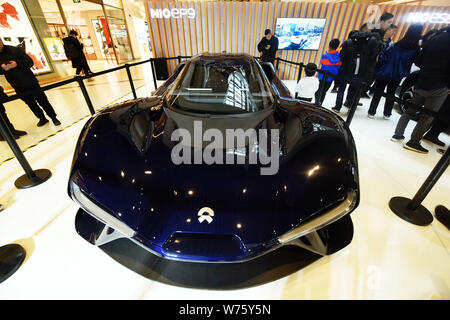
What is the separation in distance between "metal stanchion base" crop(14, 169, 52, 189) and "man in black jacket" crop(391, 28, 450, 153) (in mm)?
4399

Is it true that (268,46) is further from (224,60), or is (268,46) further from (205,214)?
(205,214)

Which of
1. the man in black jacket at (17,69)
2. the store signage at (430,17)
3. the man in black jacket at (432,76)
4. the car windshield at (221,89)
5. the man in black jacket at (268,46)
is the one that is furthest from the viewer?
the store signage at (430,17)

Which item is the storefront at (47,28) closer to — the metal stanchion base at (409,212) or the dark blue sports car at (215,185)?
the dark blue sports car at (215,185)

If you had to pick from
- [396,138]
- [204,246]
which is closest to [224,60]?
[204,246]

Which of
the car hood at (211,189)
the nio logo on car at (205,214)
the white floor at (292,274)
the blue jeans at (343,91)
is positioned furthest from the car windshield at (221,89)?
the blue jeans at (343,91)

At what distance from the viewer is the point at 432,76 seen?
93.0 inches

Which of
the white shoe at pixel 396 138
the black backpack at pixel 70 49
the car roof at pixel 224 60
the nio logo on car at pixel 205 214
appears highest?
the car roof at pixel 224 60

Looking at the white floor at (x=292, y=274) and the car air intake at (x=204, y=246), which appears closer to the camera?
the car air intake at (x=204, y=246)

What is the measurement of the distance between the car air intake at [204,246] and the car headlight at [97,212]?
20cm

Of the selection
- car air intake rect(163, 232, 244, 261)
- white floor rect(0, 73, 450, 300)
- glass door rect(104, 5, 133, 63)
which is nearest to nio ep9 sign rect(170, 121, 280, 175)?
car air intake rect(163, 232, 244, 261)

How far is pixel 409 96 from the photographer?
369cm

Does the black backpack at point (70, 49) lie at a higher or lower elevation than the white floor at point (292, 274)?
higher

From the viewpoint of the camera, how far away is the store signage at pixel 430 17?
22.6 ft
